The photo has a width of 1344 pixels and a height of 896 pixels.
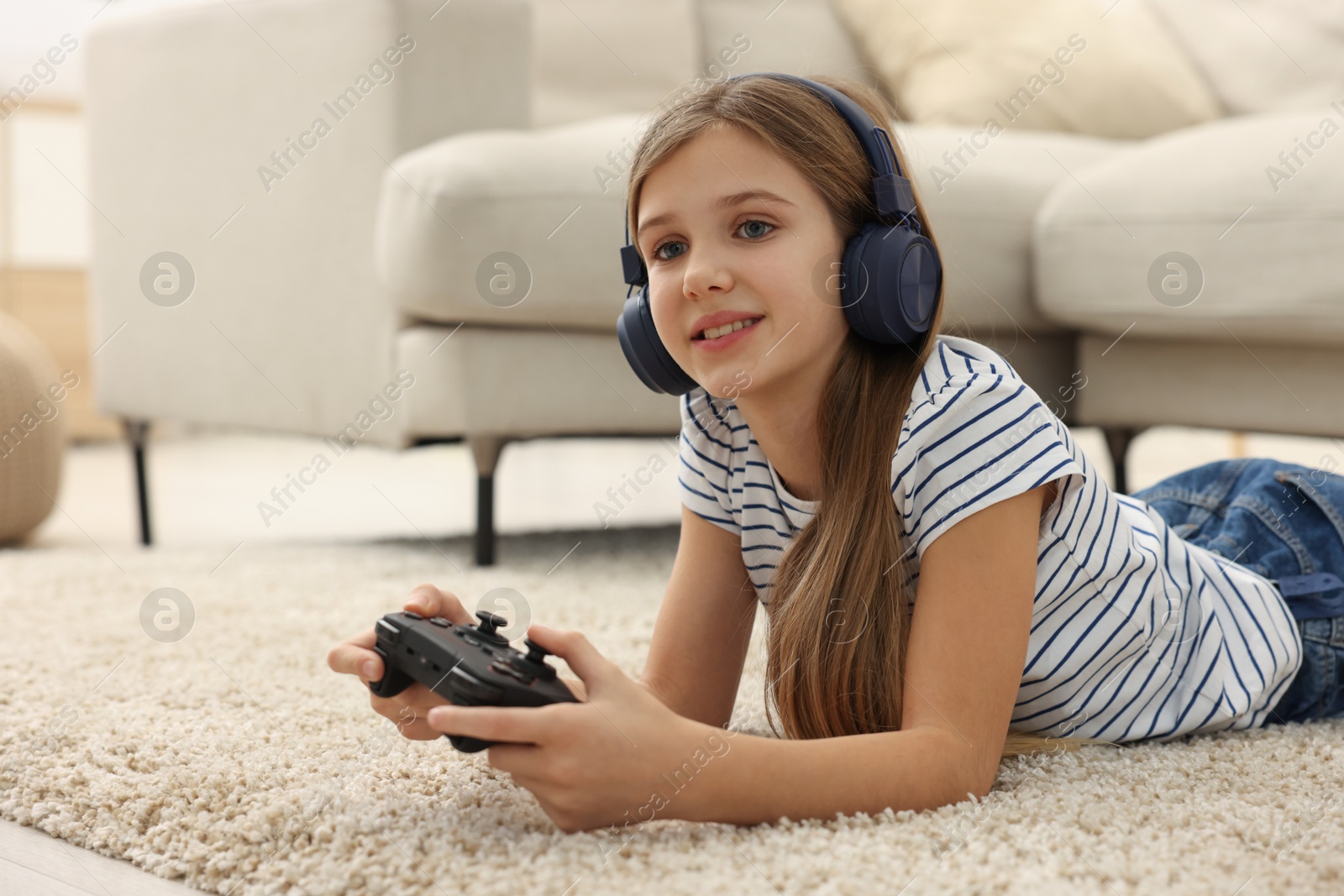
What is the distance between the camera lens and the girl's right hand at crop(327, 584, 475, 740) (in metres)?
0.63

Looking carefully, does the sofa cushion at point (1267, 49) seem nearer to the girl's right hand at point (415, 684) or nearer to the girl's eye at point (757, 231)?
the girl's eye at point (757, 231)

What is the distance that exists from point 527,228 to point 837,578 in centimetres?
77

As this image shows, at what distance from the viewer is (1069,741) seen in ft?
2.53

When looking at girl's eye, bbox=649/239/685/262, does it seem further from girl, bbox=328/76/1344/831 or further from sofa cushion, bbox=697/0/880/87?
sofa cushion, bbox=697/0/880/87

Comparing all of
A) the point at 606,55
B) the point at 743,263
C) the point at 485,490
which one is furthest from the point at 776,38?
the point at 743,263

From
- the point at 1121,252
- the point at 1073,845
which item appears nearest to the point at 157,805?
the point at 1073,845

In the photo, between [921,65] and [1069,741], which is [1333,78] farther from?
[1069,741]

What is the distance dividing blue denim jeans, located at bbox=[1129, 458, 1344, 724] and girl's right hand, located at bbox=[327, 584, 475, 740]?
59cm

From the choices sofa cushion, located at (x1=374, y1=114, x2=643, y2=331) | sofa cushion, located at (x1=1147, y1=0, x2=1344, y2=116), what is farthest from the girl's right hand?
sofa cushion, located at (x1=1147, y1=0, x2=1344, y2=116)

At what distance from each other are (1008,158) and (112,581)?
→ 1.26 m

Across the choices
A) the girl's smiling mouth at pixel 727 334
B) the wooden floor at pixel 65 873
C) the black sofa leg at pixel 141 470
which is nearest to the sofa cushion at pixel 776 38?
the black sofa leg at pixel 141 470

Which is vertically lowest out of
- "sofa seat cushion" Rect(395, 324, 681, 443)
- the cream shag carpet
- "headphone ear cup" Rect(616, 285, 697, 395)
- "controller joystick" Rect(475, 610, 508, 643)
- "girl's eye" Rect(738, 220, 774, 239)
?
the cream shag carpet

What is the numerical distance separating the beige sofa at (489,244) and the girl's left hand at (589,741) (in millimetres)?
576

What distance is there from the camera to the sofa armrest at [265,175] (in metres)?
1.49
